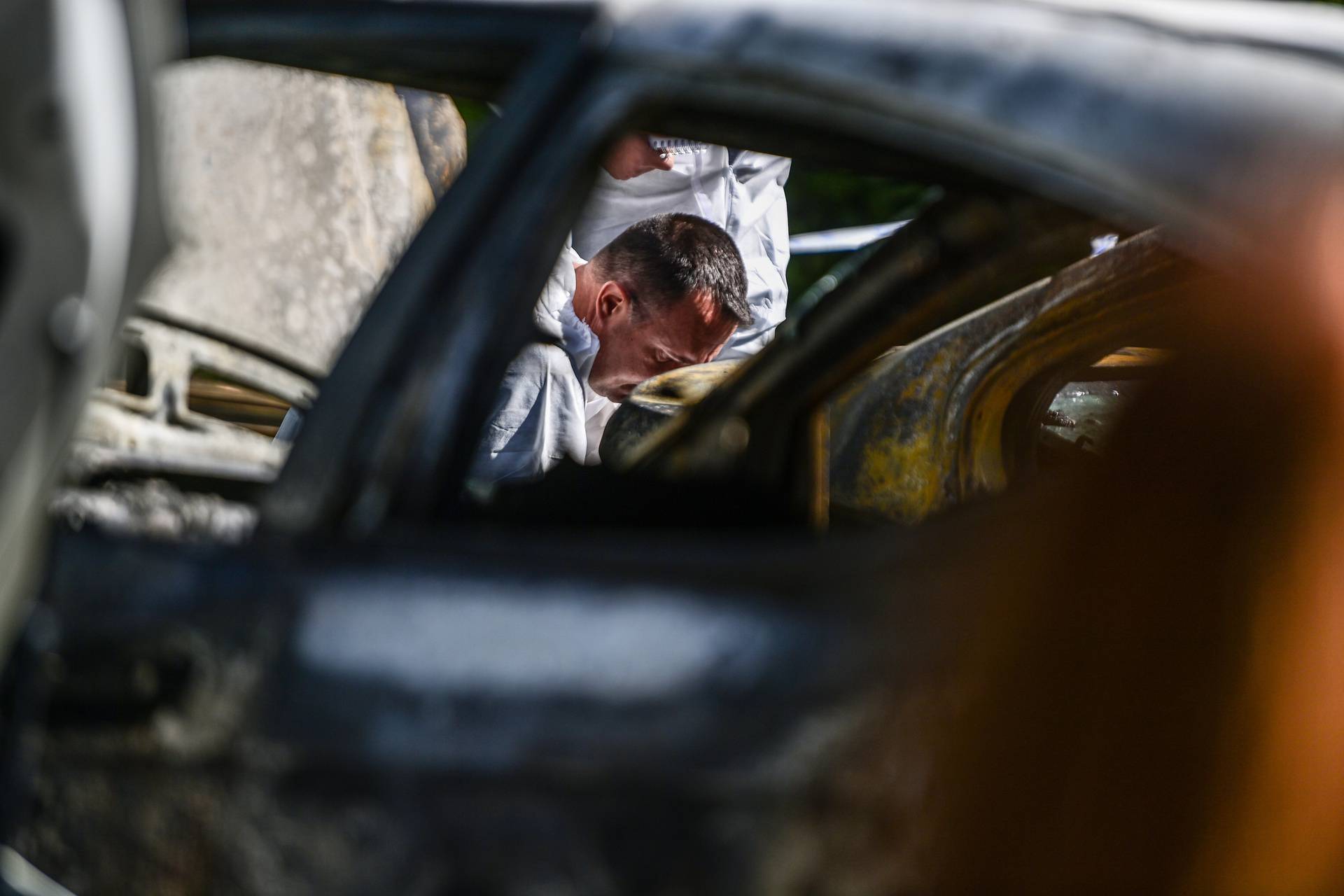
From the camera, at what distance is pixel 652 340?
4.09 meters

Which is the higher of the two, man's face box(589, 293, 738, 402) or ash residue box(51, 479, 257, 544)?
man's face box(589, 293, 738, 402)

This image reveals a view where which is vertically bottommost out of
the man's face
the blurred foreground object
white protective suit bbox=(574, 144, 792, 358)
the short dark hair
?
the blurred foreground object

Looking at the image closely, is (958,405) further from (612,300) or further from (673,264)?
(612,300)

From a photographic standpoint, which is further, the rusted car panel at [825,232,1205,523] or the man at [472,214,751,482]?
the man at [472,214,751,482]

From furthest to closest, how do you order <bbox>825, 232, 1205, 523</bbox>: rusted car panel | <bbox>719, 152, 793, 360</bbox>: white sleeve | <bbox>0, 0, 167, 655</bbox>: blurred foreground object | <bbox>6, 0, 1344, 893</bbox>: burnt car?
<bbox>719, 152, 793, 360</bbox>: white sleeve
<bbox>825, 232, 1205, 523</bbox>: rusted car panel
<bbox>0, 0, 167, 655</bbox>: blurred foreground object
<bbox>6, 0, 1344, 893</bbox>: burnt car

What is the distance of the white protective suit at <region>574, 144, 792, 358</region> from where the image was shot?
16.0 feet

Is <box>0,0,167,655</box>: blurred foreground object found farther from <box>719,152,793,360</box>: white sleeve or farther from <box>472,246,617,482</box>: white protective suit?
<box>719,152,793,360</box>: white sleeve

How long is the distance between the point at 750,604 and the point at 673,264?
10.3 feet

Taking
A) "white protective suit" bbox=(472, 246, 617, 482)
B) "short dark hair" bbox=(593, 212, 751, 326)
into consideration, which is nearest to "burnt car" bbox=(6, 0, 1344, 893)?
"white protective suit" bbox=(472, 246, 617, 482)

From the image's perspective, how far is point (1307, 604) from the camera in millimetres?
847

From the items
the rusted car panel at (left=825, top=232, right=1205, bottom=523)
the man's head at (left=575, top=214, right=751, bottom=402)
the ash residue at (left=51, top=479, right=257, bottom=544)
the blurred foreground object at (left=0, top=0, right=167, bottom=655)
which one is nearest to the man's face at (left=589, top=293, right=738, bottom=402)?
the man's head at (left=575, top=214, right=751, bottom=402)

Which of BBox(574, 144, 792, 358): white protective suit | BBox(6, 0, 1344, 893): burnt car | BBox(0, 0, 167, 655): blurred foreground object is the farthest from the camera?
BBox(574, 144, 792, 358): white protective suit

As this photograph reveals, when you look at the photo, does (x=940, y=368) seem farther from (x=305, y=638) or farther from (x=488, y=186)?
(x=305, y=638)

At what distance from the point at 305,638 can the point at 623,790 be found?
296mm
